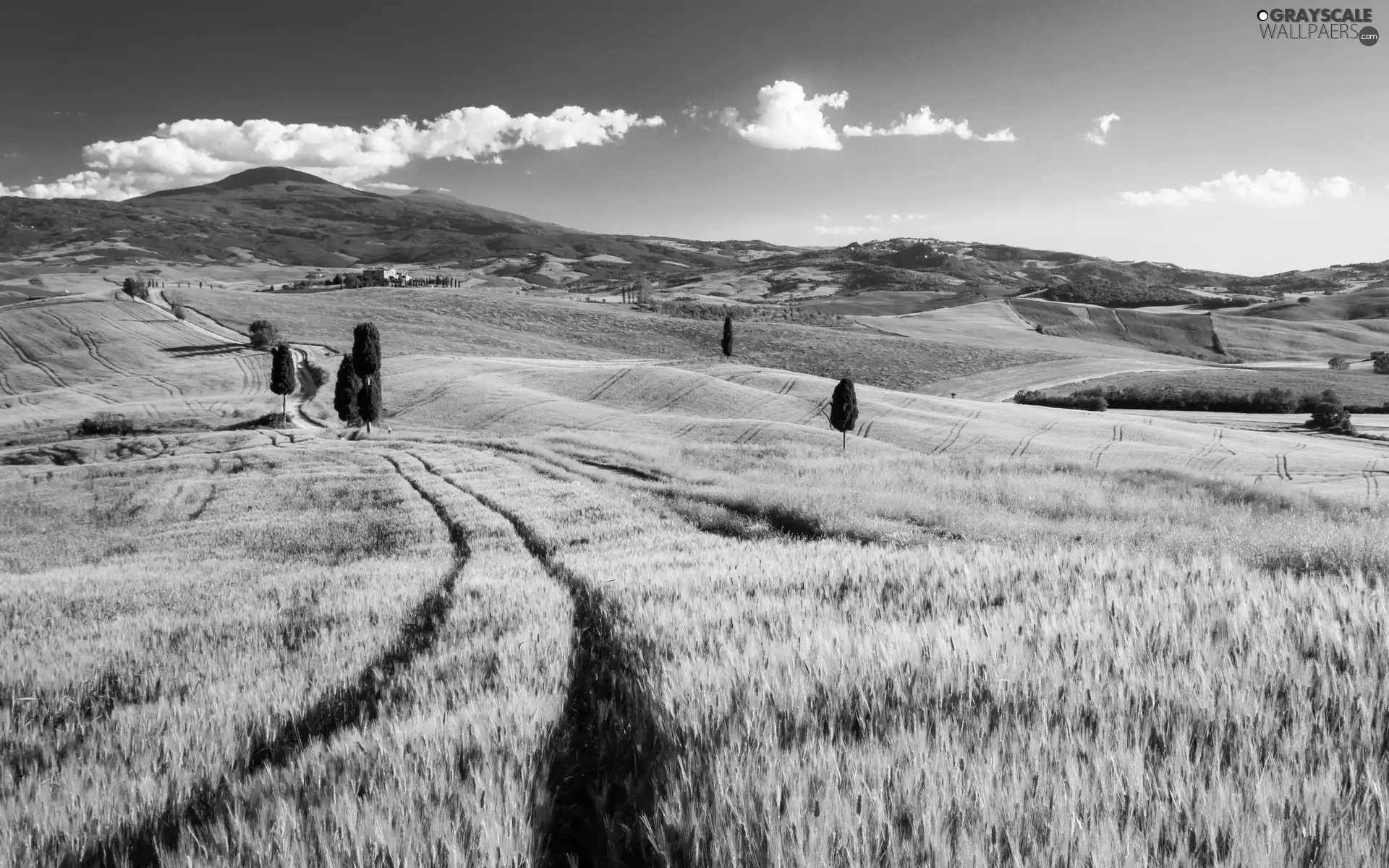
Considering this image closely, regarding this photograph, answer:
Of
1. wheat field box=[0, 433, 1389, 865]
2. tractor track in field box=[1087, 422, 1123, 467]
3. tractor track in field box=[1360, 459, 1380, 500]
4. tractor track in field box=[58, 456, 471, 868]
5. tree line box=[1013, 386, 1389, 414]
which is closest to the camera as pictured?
wheat field box=[0, 433, 1389, 865]

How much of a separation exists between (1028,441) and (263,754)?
59067 millimetres

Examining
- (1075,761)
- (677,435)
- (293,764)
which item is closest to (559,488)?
(293,764)

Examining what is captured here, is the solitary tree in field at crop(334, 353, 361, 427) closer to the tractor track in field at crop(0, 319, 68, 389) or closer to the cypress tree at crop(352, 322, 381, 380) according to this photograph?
the cypress tree at crop(352, 322, 381, 380)

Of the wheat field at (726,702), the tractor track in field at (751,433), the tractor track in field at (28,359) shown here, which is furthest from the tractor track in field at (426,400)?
the wheat field at (726,702)

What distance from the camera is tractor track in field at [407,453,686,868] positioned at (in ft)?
7.40

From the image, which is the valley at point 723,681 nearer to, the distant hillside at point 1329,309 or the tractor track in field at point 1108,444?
the tractor track in field at point 1108,444

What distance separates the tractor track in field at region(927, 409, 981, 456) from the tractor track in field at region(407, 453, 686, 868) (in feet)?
161

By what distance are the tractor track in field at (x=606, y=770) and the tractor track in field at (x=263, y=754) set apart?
1.05 meters

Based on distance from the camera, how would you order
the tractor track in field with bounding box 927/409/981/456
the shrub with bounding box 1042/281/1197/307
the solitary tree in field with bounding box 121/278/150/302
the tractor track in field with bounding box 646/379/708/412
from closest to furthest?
the tractor track in field with bounding box 927/409/981/456 → the tractor track in field with bounding box 646/379/708/412 → the solitary tree in field with bounding box 121/278/150/302 → the shrub with bounding box 1042/281/1197/307

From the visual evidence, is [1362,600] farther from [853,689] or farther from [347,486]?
[347,486]

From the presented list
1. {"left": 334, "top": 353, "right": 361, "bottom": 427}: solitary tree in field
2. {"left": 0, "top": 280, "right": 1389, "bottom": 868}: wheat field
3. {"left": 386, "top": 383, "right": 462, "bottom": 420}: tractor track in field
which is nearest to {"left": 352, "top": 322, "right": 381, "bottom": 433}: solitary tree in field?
{"left": 334, "top": 353, "right": 361, "bottom": 427}: solitary tree in field

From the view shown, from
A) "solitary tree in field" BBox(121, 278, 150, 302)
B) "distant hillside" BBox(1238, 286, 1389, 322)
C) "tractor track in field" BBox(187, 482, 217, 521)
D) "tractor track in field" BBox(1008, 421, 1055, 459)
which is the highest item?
"distant hillside" BBox(1238, 286, 1389, 322)

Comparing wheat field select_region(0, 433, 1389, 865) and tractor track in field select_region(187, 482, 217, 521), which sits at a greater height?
wheat field select_region(0, 433, 1389, 865)

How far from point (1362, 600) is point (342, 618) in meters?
7.76
